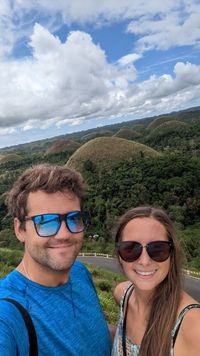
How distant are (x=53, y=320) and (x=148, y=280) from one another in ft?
2.26

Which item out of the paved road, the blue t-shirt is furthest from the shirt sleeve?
the paved road

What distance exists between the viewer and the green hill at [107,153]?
2408 inches

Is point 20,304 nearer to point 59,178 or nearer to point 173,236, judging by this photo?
point 59,178

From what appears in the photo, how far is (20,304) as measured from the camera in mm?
1902

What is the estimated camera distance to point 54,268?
220 centimetres

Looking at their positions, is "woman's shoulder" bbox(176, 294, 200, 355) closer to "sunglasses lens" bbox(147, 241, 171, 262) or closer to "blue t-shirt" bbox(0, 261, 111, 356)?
"sunglasses lens" bbox(147, 241, 171, 262)

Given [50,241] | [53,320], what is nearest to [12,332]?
[53,320]

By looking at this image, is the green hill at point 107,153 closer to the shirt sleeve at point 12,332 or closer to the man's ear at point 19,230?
the man's ear at point 19,230

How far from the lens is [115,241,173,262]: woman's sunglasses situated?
8.02 feet

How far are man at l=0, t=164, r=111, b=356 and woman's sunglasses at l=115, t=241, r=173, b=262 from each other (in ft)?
1.03

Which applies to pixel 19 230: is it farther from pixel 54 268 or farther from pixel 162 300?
pixel 162 300

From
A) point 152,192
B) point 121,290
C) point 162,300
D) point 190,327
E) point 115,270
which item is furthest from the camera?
point 152,192

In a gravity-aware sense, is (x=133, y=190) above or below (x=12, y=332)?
below

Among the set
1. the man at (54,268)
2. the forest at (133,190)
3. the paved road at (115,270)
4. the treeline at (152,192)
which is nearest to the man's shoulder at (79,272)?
the man at (54,268)
